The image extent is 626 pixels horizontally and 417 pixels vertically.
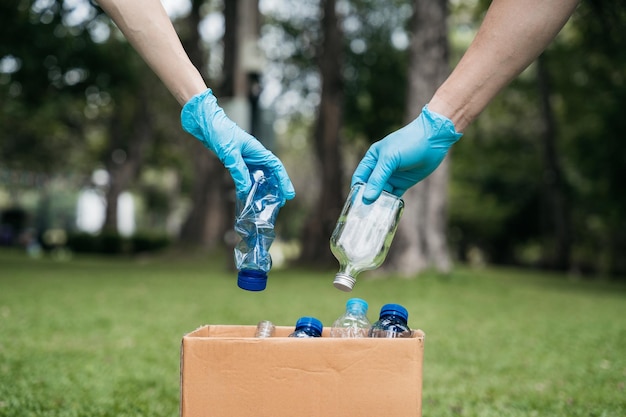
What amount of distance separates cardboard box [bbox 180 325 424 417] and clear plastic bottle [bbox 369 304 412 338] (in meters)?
0.24

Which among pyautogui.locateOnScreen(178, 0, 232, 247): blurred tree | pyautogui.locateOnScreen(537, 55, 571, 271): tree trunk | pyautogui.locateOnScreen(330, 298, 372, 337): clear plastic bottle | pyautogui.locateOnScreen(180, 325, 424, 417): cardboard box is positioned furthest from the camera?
pyautogui.locateOnScreen(537, 55, 571, 271): tree trunk

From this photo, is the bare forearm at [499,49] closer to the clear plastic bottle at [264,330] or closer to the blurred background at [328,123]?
the clear plastic bottle at [264,330]

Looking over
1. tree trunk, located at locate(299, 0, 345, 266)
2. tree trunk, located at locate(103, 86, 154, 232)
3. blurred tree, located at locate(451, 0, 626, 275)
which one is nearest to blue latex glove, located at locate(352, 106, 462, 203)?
tree trunk, located at locate(299, 0, 345, 266)

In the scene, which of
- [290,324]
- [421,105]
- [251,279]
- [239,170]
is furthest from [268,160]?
[421,105]

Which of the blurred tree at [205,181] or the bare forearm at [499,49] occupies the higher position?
the blurred tree at [205,181]

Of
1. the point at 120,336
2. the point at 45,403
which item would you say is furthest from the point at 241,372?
the point at 120,336

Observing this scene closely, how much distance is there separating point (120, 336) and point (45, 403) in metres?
2.11

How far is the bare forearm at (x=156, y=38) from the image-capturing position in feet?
7.23

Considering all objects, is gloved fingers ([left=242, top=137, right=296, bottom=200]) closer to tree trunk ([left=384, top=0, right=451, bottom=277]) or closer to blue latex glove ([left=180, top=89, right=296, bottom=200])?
blue latex glove ([left=180, top=89, right=296, bottom=200])

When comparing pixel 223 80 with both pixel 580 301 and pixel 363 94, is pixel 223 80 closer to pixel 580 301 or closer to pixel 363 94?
pixel 363 94

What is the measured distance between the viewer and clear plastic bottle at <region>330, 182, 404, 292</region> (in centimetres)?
230

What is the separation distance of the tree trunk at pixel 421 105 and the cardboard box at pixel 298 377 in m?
9.36

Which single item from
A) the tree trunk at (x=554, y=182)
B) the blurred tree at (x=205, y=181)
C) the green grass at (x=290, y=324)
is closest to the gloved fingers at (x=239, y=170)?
the green grass at (x=290, y=324)

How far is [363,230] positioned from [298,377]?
0.74 m
